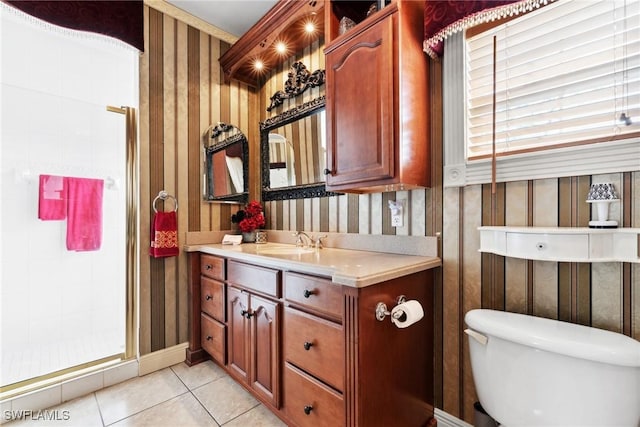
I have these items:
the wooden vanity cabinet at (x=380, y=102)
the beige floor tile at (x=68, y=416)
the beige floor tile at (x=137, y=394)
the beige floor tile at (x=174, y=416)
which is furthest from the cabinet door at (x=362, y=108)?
the beige floor tile at (x=68, y=416)

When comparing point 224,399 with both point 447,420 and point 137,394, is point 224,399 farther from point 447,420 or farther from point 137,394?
point 447,420

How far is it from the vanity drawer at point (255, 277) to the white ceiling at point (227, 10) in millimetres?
1916

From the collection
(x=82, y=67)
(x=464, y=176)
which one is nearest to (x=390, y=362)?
(x=464, y=176)

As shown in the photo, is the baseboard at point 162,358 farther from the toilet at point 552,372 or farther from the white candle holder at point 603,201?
the white candle holder at point 603,201

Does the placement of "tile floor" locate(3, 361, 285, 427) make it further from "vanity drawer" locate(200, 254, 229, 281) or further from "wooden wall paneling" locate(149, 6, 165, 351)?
"vanity drawer" locate(200, 254, 229, 281)

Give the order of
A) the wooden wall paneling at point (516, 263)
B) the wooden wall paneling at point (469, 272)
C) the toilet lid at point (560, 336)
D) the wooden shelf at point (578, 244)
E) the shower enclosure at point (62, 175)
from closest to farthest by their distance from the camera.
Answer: the toilet lid at point (560, 336) < the wooden shelf at point (578, 244) < the wooden wall paneling at point (516, 263) < the wooden wall paneling at point (469, 272) < the shower enclosure at point (62, 175)

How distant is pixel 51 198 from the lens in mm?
2102

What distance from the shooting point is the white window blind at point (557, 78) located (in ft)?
3.40

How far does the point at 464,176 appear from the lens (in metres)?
1.38

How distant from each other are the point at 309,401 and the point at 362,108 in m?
1.40

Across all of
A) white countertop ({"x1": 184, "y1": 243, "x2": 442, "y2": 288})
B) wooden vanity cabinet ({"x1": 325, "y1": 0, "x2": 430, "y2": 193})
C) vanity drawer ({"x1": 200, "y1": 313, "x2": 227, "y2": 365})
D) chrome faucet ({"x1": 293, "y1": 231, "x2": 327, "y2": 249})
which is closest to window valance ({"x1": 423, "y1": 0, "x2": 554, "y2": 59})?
wooden vanity cabinet ({"x1": 325, "y1": 0, "x2": 430, "y2": 193})

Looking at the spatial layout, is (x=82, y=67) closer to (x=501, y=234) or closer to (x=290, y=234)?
(x=290, y=234)

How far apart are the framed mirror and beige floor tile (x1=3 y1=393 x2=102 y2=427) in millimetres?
1792

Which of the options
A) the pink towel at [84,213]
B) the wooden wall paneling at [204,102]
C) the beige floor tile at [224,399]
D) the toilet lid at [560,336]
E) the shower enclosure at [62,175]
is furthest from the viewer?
the wooden wall paneling at [204,102]
